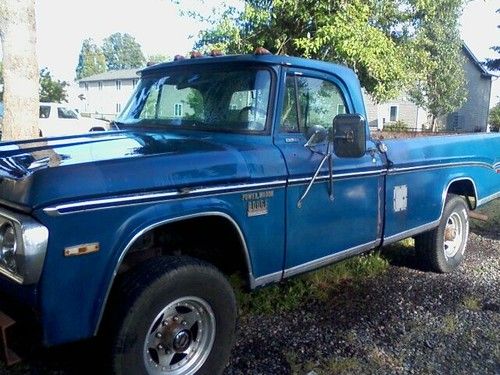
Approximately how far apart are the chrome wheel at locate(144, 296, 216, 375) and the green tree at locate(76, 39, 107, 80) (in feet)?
310

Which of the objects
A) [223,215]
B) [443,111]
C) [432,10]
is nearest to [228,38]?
[432,10]

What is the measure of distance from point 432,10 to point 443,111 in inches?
656

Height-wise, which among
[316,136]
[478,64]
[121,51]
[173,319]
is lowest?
[173,319]

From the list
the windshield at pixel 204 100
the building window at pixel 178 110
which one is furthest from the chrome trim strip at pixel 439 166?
the building window at pixel 178 110

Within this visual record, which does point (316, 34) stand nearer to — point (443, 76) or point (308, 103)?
point (308, 103)

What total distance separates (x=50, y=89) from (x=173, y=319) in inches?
1538

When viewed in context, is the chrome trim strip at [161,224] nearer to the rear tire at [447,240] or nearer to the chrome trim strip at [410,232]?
the chrome trim strip at [410,232]

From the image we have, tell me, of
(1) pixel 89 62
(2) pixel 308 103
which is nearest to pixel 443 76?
(2) pixel 308 103

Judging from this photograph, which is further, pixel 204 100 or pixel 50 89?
pixel 50 89

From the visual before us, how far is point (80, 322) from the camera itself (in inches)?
92.7

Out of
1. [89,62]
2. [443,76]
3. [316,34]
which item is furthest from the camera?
[89,62]

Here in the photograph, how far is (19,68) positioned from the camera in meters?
7.22

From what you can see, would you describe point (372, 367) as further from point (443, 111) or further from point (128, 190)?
point (443, 111)

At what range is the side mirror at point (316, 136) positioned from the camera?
3.43 metres
